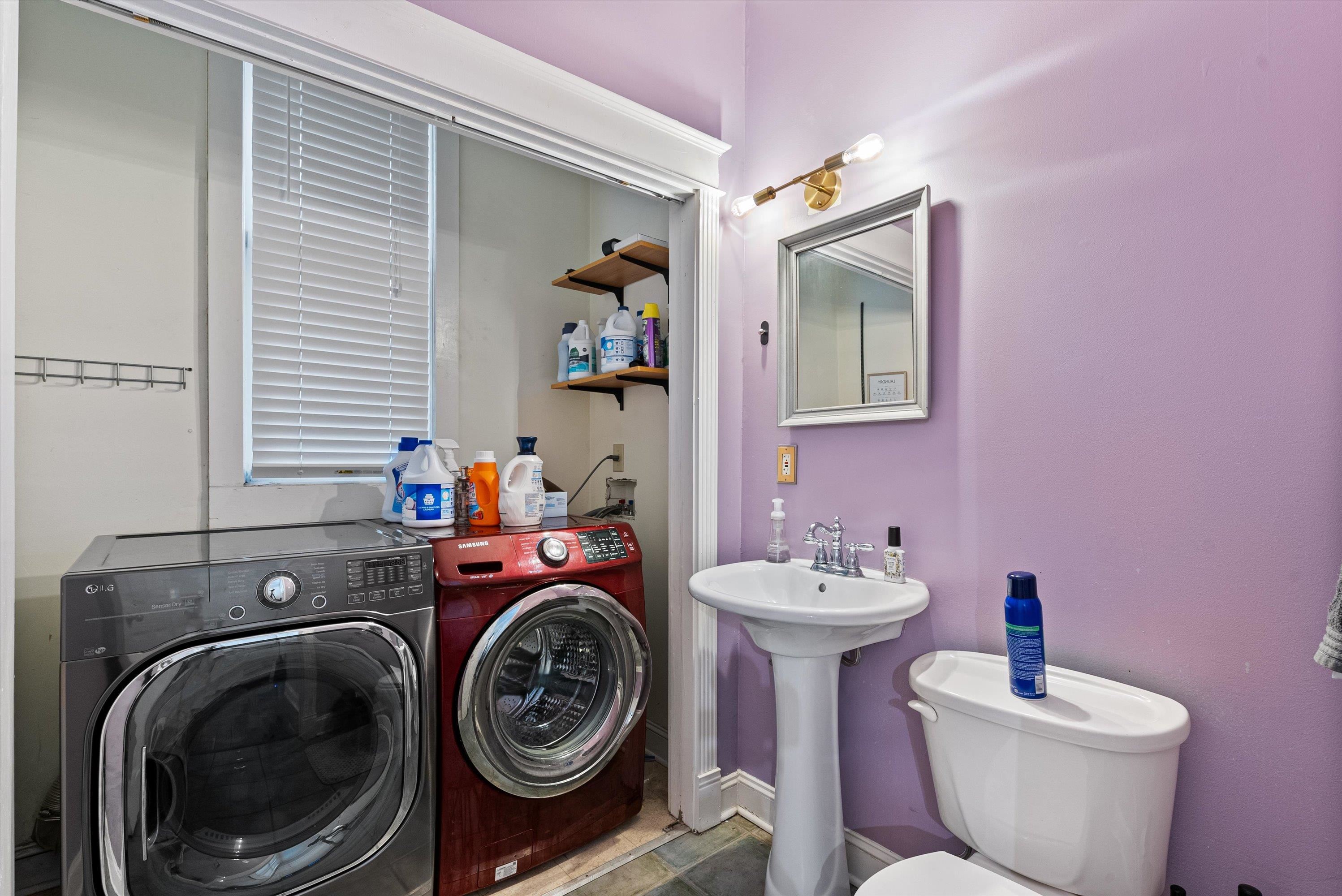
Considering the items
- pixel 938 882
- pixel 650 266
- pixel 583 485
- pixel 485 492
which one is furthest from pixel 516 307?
pixel 938 882

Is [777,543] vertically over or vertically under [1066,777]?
over

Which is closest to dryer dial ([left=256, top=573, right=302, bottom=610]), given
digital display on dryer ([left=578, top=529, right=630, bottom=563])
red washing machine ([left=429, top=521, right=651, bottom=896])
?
red washing machine ([left=429, top=521, right=651, bottom=896])

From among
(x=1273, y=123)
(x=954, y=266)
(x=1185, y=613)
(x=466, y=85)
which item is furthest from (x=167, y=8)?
(x=1185, y=613)

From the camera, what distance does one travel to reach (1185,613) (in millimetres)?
1084

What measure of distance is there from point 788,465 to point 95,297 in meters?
2.02

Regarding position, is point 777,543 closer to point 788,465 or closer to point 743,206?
point 788,465

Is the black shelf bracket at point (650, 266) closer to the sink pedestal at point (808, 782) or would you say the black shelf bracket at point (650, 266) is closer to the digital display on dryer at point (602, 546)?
the digital display on dryer at point (602, 546)

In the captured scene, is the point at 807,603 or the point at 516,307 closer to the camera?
the point at 807,603

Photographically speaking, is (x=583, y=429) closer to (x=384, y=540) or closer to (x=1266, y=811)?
(x=384, y=540)

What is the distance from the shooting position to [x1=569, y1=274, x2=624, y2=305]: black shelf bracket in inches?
97.1

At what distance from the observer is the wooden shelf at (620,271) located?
2102 millimetres

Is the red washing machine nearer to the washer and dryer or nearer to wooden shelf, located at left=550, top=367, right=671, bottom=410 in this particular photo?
the washer and dryer

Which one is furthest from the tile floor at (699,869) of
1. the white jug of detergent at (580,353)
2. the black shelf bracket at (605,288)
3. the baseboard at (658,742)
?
the black shelf bracket at (605,288)

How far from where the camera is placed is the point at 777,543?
176 cm
